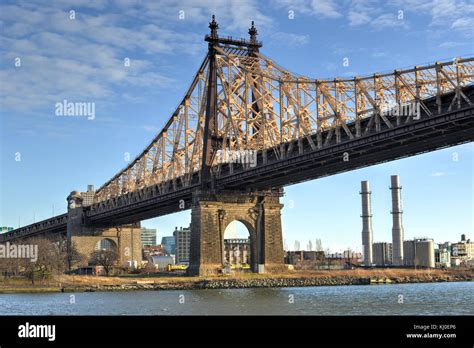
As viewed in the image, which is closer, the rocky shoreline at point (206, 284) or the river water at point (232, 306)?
the river water at point (232, 306)

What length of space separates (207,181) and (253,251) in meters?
11.7

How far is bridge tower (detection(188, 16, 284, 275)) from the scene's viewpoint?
88.6 metres

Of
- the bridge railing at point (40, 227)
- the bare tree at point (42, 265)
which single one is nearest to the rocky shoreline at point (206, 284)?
the bare tree at point (42, 265)

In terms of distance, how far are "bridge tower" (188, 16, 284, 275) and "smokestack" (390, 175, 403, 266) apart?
230 feet

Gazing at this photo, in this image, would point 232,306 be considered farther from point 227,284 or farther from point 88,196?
point 88,196

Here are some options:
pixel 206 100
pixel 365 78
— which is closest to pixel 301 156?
pixel 365 78

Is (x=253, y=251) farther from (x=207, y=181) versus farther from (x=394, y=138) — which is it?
(x=394, y=138)

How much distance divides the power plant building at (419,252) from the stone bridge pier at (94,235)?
57.7 metres

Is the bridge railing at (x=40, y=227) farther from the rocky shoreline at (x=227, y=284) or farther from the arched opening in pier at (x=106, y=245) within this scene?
the rocky shoreline at (x=227, y=284)

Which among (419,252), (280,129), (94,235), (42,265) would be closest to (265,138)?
(280,129)

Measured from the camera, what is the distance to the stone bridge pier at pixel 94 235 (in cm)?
13525

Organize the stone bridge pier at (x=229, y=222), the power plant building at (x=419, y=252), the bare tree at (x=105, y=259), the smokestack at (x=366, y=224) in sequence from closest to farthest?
the stone bridge pier at (x=229, y=222) < the bare tree at (x=105, y=259) < the power plant building at (x=419, y=252) < the smokestack at (x=366, y=224)

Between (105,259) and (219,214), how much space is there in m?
34.1

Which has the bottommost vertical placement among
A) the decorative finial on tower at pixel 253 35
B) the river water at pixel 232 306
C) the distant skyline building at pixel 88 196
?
the river water at pixel 232 306
